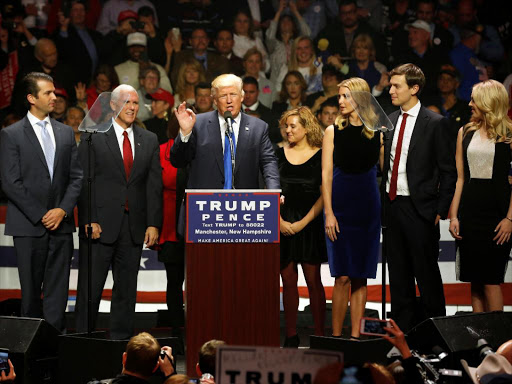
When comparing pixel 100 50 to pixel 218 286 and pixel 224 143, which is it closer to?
pixel 224 143

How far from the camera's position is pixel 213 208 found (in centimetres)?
467

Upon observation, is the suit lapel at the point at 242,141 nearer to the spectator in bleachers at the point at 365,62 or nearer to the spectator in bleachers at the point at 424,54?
the spectator in bleachers at the point at 365,62

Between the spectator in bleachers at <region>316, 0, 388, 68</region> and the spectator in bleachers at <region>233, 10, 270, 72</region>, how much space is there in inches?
24.8

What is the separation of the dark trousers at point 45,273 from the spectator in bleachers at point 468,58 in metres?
5.28

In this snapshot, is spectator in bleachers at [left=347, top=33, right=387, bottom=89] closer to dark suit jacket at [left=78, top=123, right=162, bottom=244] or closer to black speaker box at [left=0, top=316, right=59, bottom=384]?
dark suit jacket at [left=78, top=123, right=162, bottom=244]

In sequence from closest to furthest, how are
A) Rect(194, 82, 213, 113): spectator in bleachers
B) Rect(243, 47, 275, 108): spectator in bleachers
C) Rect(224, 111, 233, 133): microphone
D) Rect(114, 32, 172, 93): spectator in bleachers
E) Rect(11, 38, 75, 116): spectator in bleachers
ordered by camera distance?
Rect(224, 111, 233, 133): microphone
Rect(194, 82, 213, 113): spectator in bleachers
Rect(11, 38, 75, 116): spectator in bleachers
Rect(114, 32, 172, 93): spectator in bleachers
Rect(243, 47, 275, 108): spectator in bleachers

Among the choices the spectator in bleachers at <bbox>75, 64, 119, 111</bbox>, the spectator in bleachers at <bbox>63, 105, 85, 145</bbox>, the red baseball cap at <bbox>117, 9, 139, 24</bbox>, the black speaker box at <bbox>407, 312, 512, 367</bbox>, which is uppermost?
the red baseball cap at <bbox>117, 9, 139, 24</bbox>

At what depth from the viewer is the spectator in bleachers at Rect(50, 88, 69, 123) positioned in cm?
891

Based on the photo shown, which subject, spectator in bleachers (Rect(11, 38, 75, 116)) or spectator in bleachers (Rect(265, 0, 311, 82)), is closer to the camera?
spectator in bleachers (Rect(11, 38, 75, 116))

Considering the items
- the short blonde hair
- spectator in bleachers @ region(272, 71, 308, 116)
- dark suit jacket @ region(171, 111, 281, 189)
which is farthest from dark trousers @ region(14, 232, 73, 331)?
spectator in bleachers @ region(272, 71, 308, 116)

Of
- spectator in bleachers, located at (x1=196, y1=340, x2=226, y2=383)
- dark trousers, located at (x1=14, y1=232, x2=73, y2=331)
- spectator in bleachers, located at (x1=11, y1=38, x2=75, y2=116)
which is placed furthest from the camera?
spectator in bleachers, located at (x1=11, y1=38, x2=75, y2=116)

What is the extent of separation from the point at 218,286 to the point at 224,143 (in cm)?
104

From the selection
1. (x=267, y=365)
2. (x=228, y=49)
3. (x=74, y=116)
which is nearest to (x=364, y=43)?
(x=228, y=49)

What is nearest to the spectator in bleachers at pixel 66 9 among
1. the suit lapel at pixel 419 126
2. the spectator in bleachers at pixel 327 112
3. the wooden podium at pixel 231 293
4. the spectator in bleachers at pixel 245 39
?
the spectator in bleachers at pixel 245 39
